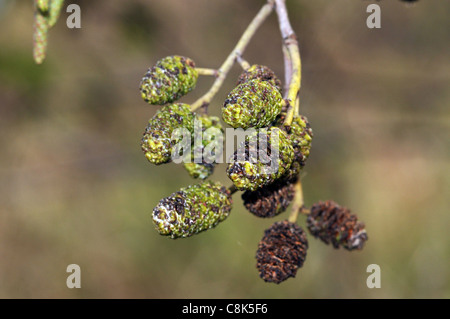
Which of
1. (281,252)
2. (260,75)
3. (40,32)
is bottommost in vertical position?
(281,252)

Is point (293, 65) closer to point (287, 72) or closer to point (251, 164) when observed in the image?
point (287, 72)

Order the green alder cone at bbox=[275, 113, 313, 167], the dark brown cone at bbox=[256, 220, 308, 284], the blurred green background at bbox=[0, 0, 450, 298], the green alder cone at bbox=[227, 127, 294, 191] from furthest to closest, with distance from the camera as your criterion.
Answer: the blurred green background at bbox=[0, 0, 450, 298] < the dark brown cone at bbox=[256, 220, 308, 284] < the green alder cone at bbox=[275, 113, 313, 167] < the green alder cone at bbox=[227, 127, 294, 191]

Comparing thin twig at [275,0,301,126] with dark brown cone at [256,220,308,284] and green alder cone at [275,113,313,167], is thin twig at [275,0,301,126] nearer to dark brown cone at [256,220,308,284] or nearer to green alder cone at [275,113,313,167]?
green alder cone at [275,113,313,167]

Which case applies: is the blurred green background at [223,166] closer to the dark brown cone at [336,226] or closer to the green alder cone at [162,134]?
the dark brown cone at [336,226]

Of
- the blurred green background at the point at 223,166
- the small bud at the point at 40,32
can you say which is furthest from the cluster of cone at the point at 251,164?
the blurred green background at the point at 223,166

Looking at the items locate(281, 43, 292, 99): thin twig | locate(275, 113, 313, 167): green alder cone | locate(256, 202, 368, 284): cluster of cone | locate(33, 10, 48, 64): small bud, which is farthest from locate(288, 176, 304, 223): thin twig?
locate(33, 10, 48, 64): small bud

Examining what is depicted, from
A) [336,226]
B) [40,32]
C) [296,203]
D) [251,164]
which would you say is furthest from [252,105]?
[40,32]

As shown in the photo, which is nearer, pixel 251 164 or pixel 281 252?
pixel 251 164
